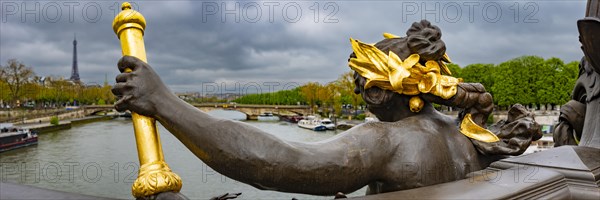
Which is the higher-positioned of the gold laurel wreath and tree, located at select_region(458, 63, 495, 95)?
tree, located at select_region(458, 63, 495, 95)

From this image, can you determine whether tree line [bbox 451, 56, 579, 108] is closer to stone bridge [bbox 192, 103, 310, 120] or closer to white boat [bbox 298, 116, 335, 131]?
white boat [bbox 298, 116, 335, 131]

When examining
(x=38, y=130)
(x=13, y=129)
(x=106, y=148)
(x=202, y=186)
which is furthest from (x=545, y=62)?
(x=38, y=130)

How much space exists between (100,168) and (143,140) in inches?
311

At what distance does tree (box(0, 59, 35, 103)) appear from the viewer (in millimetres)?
33688

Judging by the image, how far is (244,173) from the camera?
188cm

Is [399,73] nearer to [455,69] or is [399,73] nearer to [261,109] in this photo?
[455,69]

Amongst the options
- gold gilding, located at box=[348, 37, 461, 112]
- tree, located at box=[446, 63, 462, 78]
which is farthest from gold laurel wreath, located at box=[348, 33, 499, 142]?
tree, located at box=[446, 63, 462, 78]

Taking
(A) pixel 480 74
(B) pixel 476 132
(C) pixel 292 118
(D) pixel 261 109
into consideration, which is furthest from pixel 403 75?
(C) pixel 292 118

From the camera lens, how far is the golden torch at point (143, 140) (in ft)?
5.78

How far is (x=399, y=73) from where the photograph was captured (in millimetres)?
2250

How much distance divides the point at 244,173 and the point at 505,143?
4.94 ft

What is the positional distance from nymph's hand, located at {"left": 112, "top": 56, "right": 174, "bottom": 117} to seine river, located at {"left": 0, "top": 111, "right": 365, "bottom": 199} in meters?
7.20

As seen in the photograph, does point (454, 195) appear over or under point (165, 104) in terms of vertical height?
under

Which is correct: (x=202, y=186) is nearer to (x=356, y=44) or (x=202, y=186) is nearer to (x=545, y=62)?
(x=356, y=44)
